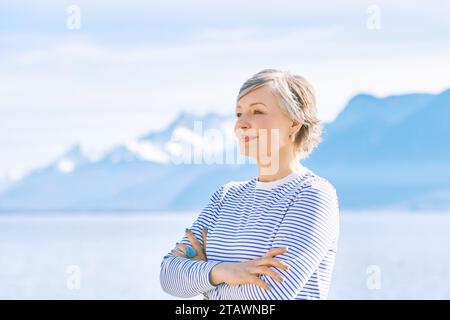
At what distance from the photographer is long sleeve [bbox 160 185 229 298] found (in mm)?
2658

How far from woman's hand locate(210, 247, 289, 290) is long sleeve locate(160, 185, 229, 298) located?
7 centimetres

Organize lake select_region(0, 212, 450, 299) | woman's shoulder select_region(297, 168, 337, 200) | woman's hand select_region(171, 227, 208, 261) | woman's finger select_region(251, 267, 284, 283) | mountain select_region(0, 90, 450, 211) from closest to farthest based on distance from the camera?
1. woman's finger select_region(251, 267, 284, 283)
2. woman's shoulder select_region(297, 168, 337, 200)
3. woman's hand select_region(171, 227, 208, 261)
4. lake select_region(0, 212, 450, 299)
5. mountain select_region(0, 90, 450, 211)

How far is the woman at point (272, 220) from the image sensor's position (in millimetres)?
2566

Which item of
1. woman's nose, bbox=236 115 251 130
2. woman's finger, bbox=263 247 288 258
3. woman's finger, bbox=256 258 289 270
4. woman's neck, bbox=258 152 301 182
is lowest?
woman's finger, bbox=256 258 289 270

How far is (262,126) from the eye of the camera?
8.72ft

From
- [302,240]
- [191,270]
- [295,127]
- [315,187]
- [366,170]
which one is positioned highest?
[295,127]

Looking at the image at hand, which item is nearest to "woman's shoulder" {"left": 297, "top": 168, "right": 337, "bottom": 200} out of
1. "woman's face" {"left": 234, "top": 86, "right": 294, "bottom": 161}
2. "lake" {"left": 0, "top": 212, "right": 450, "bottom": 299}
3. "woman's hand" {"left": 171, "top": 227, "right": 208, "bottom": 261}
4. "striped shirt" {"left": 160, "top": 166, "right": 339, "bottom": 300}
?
"striped shirt" {"left": 160, "top": 166, "right": 339, "bottom": 300}

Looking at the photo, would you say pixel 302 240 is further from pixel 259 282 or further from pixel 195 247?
pixel 195 247

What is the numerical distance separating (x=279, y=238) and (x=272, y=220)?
6cm

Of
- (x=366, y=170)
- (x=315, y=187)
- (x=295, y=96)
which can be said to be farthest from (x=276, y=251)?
(x=366, y=170)

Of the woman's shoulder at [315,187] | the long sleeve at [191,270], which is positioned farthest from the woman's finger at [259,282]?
the woman's shoulder at [315,187]

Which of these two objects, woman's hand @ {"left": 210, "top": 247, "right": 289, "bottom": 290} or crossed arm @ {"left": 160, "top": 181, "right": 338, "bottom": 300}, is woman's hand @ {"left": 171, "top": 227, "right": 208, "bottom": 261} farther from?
woman's hand @ {"left": 210, "top": 247, "right": 289, "bottom": 290}

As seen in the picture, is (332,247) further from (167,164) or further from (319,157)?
(167,164)
